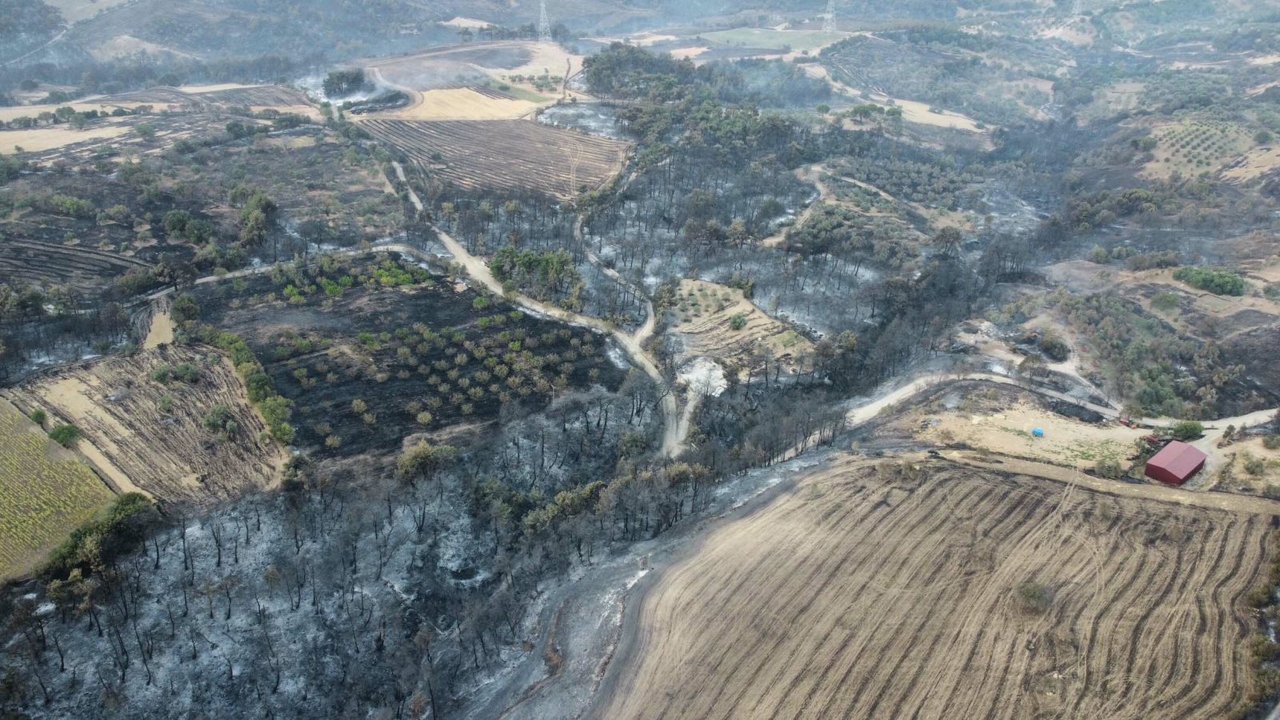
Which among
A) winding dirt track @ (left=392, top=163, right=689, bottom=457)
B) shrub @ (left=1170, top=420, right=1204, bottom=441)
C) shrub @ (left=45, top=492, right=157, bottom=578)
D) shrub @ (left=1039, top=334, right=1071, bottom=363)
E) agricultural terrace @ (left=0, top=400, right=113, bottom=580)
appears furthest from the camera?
shrub @ (left=1039, top=334, right=1071, bottom=363)

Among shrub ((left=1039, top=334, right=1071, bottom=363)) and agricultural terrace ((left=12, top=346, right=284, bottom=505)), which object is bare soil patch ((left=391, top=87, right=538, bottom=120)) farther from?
shrub ((left=1039, top=334, right=1071, bottom=363))

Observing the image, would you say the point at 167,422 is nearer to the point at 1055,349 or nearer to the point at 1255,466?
the point at 1055,349

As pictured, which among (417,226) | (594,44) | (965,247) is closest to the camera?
(417,226)

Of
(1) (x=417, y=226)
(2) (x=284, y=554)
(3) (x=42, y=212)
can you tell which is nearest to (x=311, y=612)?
(2) (x=284, y=554)

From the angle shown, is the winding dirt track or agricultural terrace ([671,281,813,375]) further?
agricultural terrace ([671,281,813,375])

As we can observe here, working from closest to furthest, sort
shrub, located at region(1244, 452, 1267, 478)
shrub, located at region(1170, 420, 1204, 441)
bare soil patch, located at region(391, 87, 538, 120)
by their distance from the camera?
shrub, located at region(1244, 452, 1267, 478) < shrub, located at region(1170, 420, 1204, 441) < bare soil patch, located at region(391, 87, 538, 120)

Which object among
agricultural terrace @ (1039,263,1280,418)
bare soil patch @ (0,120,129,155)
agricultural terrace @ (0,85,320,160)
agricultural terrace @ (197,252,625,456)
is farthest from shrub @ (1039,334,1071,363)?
bare soil patch @ (0,120,129,155)

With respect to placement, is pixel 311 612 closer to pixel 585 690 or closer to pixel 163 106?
pixel 585 690
